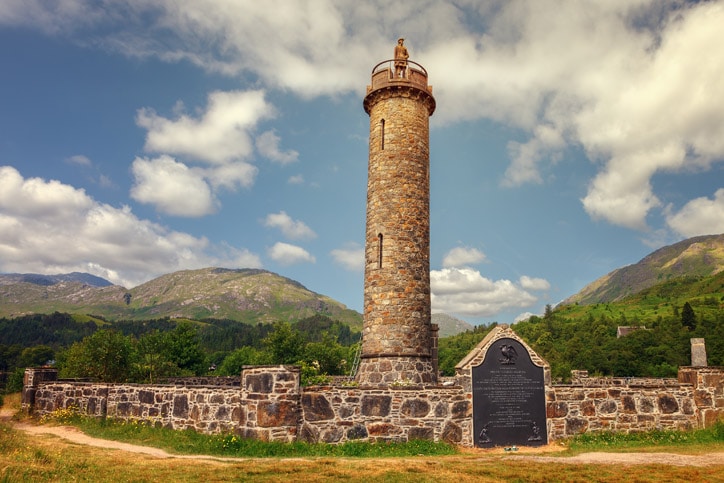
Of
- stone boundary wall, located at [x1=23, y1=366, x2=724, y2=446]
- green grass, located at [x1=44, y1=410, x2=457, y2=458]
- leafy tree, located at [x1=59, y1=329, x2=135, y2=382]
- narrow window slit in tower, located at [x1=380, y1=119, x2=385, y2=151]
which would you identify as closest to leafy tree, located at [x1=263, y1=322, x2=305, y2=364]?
leafy tree, located at [x1=59, y1=329, x2=135, y2=382]

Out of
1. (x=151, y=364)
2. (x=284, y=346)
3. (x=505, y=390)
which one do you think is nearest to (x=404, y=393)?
(x=505, y=390)

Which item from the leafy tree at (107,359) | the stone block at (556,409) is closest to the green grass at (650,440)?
the stone block at (556,409)

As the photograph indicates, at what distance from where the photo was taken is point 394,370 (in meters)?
→ 17.2

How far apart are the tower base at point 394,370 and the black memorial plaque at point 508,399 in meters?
3.58

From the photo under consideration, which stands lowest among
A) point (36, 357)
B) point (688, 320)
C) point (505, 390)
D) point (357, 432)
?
point (36, 357)

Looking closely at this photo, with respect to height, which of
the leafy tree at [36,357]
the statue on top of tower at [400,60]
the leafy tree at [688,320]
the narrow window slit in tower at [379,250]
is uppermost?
the statue on top of tower at [400,60]

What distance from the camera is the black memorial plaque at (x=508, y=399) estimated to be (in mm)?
13641

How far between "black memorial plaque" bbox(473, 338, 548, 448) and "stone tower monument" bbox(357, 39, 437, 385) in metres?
3.53

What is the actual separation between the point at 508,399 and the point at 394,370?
4452 mm

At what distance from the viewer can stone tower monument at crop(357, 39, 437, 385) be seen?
17.5 metres

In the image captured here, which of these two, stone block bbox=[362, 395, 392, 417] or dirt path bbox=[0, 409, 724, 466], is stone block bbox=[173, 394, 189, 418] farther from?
stone block bbox=[362, 395, 392, 417]

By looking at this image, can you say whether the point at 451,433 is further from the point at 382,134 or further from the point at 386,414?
the point at 382,134

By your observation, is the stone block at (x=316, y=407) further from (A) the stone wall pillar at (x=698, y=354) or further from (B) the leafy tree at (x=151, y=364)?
(B) the leafy tree at (x=151, y=364)

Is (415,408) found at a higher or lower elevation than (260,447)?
higher
